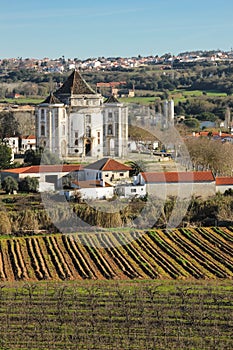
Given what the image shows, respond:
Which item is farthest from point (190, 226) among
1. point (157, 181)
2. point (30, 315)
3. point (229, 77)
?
point (229, 77)

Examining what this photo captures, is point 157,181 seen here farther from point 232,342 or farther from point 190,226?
point 232,342

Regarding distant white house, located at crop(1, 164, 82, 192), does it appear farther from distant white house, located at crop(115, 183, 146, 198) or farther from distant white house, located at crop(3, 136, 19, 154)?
distant white house, located at crop(3, 136, 19, 154)

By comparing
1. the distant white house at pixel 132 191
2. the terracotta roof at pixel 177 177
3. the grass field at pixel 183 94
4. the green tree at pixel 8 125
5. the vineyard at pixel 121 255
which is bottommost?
the vineyard at pixel 121 255

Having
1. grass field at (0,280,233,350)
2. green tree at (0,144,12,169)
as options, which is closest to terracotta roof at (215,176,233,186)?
green tree at (0,144,12,169)

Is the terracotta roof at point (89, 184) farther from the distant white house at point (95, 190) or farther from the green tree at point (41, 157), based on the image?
the green tree at point (41, 157)

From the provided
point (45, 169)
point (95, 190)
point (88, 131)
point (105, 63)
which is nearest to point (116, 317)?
point (95, 190)

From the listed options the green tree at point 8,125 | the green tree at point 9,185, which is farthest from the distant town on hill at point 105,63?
the green tree at point 9,185

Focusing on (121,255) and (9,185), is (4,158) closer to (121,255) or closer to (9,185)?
(9,185)
